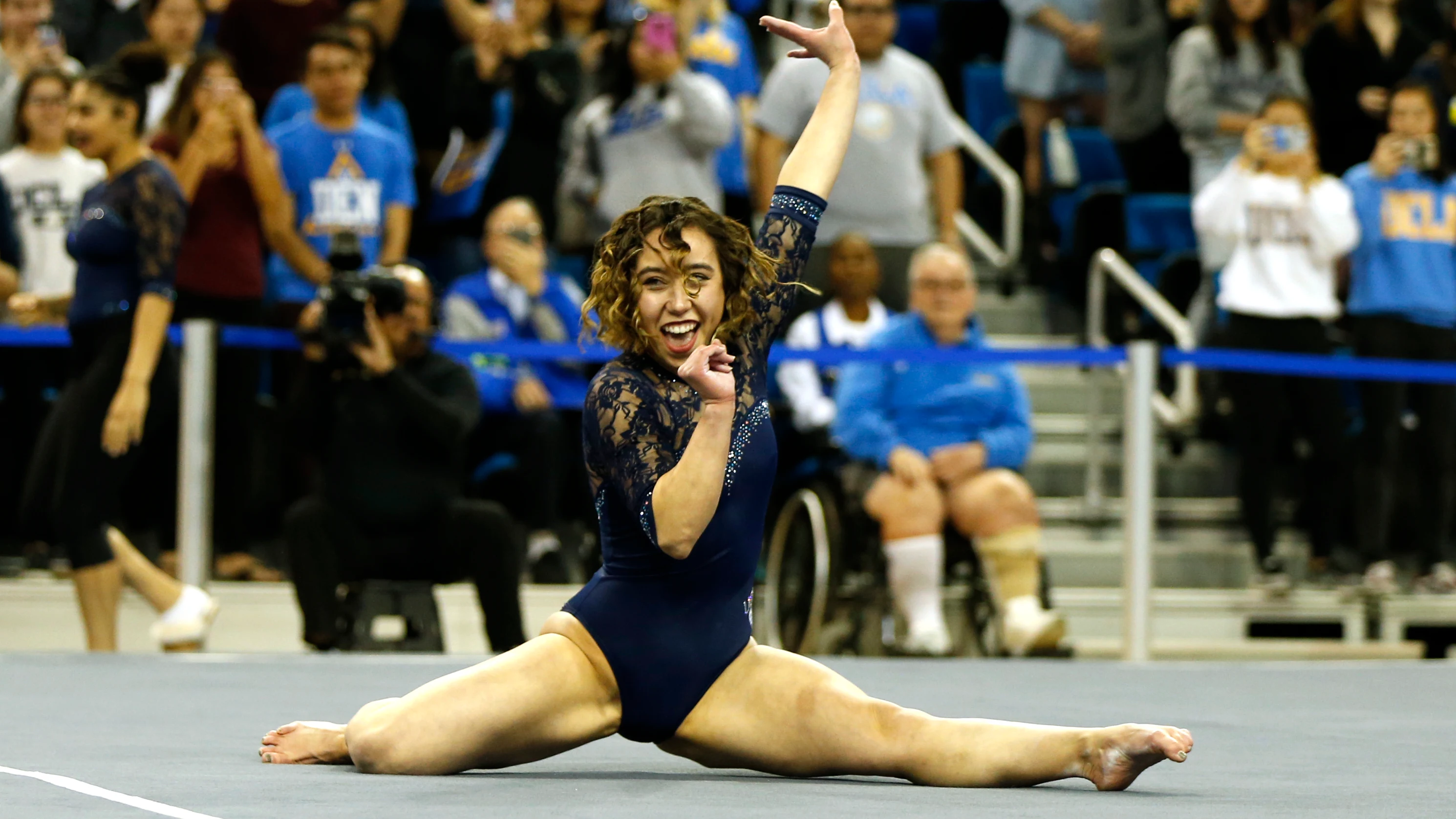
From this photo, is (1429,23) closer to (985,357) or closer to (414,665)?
(985,357)

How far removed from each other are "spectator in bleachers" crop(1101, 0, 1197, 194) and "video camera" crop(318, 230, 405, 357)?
181 inches

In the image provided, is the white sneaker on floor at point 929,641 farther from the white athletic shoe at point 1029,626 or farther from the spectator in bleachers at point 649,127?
the spectator in bleachers at point 649,127

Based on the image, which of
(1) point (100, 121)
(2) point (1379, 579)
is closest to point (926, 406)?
(2) point (1379, 579)

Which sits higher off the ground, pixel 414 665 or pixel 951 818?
pixel 951 818

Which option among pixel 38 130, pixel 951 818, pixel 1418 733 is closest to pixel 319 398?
pixel 38 130

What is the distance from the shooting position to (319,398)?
24.3 feet

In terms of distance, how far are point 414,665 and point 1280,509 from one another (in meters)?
4.29

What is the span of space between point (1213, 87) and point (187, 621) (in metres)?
5.42

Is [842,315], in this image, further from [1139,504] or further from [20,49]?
[20,49]

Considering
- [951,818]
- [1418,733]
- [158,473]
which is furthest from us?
[158,473]

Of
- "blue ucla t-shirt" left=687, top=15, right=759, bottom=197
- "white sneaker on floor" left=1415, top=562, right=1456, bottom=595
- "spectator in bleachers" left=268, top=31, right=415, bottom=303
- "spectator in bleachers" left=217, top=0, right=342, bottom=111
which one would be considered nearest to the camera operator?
"spectator in bleachers" left=268, top=31, right=415, bottom=303

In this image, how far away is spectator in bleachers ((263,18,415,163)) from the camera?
28.4 ft

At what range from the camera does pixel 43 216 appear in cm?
828

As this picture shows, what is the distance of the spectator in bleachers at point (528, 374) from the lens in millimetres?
8039
